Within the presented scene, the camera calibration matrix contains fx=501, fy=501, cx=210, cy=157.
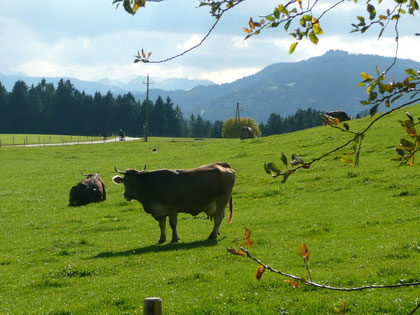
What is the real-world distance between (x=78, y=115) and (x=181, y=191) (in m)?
148

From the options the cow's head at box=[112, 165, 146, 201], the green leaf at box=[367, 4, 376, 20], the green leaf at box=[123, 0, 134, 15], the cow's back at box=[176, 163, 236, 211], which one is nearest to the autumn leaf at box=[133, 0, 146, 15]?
the green leaf at box=[123, 0, 134, 15]

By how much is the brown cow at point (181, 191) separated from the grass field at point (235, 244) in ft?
3.38

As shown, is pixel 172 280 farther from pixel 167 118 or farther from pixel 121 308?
pixel 167 118

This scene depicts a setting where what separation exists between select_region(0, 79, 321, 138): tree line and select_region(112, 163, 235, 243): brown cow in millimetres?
134280

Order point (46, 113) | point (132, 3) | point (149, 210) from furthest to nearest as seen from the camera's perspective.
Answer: point (46, 113)
point (149, 210)
point (132, 3)

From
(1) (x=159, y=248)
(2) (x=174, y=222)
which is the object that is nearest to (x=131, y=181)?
(2) (x=174, y=222)

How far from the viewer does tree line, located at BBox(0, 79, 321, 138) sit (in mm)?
152750

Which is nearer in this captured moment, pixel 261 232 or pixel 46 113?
pixel 261 232

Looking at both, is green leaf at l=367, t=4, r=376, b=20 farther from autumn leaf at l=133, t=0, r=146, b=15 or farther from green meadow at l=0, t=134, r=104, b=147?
green meadow at l=0, t=134, r=104, b=147

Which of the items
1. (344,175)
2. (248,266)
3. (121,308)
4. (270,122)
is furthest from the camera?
(270,122)

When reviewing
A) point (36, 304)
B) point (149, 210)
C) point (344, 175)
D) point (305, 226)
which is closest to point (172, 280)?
point (36, 304)

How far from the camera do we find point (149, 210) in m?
17.8

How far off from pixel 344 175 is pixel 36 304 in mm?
20023

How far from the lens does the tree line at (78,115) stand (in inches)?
6014
